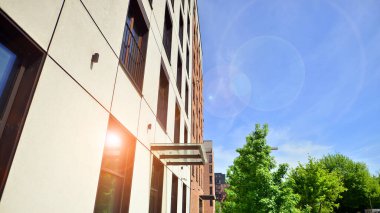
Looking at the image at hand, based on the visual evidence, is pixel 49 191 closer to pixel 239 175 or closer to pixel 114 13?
pixel 114 13

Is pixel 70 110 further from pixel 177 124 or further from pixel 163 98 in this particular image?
pixel 177 124

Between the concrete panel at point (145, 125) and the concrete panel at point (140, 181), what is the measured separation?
0.26m

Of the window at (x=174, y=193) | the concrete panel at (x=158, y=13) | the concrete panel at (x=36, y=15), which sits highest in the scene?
the concrete panel at (x=158, y=13)

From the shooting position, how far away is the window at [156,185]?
7.24m

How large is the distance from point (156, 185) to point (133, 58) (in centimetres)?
455

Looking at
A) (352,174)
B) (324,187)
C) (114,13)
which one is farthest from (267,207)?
(352,174)

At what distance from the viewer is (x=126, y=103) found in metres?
4.92

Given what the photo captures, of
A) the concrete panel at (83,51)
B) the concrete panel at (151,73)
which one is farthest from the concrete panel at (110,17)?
the concrete panel at (151,73)

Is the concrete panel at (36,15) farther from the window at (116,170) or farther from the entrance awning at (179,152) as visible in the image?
the entrance awning at (179,152)

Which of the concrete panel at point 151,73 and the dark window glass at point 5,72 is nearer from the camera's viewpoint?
the dark window glass at point 5,72

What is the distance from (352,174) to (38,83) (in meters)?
58.8

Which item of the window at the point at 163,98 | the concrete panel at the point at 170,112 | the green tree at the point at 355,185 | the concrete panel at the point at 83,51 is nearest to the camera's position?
the concrete panel at the point at 83,51

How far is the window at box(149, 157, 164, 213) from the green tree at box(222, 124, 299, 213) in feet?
34.6

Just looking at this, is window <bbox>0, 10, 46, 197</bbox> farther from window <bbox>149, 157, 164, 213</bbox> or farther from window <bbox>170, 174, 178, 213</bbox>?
window <bbox>170, 174, 178, 213</bbox>
